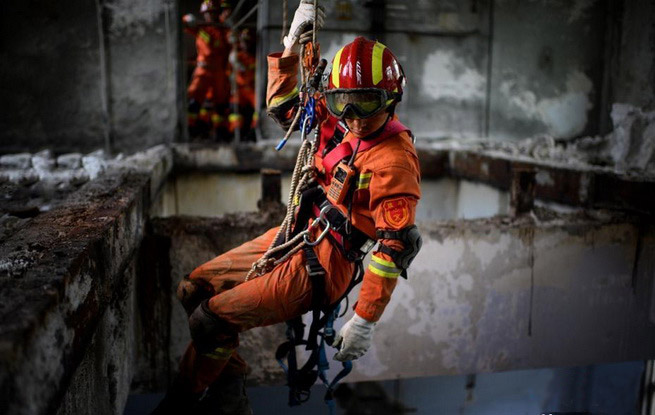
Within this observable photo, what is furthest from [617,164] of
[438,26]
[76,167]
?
[76,167]

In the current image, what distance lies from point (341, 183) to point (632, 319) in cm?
315

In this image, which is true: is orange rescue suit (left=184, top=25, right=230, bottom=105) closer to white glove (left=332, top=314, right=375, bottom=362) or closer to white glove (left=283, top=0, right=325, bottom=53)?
white glove (left=283, top=0, right=325, bottom=53)

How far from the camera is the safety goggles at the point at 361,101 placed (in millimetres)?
2361

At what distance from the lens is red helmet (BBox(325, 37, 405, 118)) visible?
2.37m

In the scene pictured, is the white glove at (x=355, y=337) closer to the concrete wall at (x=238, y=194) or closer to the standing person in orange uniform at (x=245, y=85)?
the concrete wall at (x=238, y=194)

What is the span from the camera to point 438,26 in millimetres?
7824

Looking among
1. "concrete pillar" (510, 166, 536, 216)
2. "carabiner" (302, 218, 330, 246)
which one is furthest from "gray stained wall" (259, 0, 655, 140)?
"carabiner" (302, 218, 330, 246)

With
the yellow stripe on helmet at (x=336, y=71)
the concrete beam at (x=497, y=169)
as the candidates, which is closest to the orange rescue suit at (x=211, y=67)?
the concrete beam at (x=497, y=169)

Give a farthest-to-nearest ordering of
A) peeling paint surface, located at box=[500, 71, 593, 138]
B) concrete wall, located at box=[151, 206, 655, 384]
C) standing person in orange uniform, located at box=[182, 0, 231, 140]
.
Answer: standing person in orange uniform, located at box=[182, 0, 231, 140] → peeling paint surface, located at box=[500, 71, 593, 138] → concrete wall, located at box=[151, 206, 655, 384]

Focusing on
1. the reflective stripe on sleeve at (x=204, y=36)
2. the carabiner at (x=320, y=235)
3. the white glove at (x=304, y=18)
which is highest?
the reflective stripe on sleeve at (x=204, y=36)

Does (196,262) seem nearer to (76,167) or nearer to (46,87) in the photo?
(76,167)

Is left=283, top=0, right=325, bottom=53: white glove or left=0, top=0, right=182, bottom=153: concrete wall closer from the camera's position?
left=283, top=0, right=325, bottom=53: white glove

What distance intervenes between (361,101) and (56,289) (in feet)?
4.60

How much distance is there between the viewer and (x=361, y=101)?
93.4 inches
